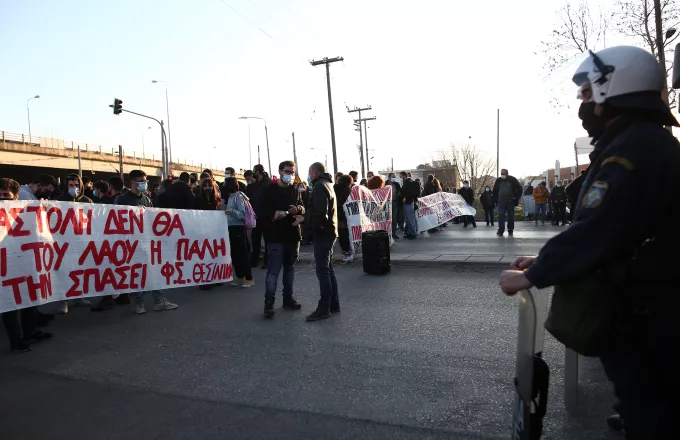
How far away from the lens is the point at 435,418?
3326 millimetres

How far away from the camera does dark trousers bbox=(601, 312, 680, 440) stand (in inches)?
63.3

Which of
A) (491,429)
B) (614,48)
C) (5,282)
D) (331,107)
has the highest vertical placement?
(331,107)

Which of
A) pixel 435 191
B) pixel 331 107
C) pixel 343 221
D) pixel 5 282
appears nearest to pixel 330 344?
pixel 5 282

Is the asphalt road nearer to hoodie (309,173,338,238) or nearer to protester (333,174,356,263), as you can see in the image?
hoodie (309,173,338,238)

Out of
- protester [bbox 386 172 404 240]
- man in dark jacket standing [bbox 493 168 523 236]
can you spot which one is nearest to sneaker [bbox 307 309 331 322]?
protester [bbox 386 172 404 240]

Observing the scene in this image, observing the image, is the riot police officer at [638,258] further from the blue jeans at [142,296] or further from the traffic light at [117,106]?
the traffic light at [117,106]

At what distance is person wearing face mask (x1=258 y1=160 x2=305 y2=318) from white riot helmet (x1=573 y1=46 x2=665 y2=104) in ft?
16.2

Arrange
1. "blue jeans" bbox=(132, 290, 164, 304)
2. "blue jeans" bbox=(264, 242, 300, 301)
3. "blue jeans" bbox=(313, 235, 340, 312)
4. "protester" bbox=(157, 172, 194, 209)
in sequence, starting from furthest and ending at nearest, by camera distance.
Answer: "protester" bbox=(157, 172, 194, 209)
"blue jeans" bbox=(132, 290, 164, 304)
"blue jeans" bbox=(264, 242, 300, 301)
"blue jeans" bbox=(313, 235, 340, 312)

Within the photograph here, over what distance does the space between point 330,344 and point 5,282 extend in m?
3.57

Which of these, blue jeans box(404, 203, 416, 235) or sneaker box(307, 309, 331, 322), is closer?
sneaker box(307, 309, 331, 322)

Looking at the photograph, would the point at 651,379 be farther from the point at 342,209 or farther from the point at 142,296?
the point at 342,209

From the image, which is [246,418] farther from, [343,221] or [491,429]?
[343,221]

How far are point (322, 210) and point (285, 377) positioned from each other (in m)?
2.56

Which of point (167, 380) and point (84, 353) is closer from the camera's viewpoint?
Result: point (167, 380)
